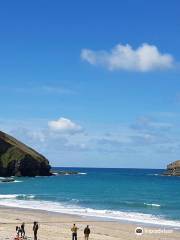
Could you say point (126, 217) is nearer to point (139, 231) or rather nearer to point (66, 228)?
point (139, 231)

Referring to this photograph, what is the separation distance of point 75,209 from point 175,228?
67.8ft

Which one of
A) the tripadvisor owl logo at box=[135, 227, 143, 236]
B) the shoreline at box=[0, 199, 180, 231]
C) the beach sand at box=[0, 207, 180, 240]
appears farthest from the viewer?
the shoreline at box=[0, 199, 180, 231]

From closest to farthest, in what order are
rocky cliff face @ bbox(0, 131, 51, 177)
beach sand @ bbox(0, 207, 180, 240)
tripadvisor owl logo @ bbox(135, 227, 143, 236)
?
beach sand @ bbox(0, 207, 180, 240)
tripadvisor owl logo @ bbox(135, 227, 143, 236)
rocky cliff face @ bbox(0, 131, 51, 177)

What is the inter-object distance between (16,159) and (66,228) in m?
134

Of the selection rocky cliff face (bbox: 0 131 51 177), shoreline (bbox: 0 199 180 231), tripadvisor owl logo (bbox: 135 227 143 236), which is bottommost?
tripadvisor owl logo (bbox: 135 227 143 236)

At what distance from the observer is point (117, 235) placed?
137 feet

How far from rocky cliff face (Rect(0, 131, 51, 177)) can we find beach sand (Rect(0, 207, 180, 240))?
393 feet

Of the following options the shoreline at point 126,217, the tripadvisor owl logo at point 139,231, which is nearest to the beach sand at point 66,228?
the tripadvisor owl logo at point 139,231

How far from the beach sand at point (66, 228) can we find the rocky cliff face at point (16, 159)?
11972 cm

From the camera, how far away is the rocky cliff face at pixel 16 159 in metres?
177

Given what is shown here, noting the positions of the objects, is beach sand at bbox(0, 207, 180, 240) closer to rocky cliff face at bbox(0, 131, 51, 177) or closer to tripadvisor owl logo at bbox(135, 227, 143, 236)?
tripadvisor owl logo at bbox(135, 227, 143, 236)

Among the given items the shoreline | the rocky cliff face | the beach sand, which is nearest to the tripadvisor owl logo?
the beach sand

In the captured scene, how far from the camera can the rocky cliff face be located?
582ft

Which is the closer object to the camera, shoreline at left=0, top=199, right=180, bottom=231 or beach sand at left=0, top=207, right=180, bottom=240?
beach sand at left=0, top=207, right=180, bottom=240
